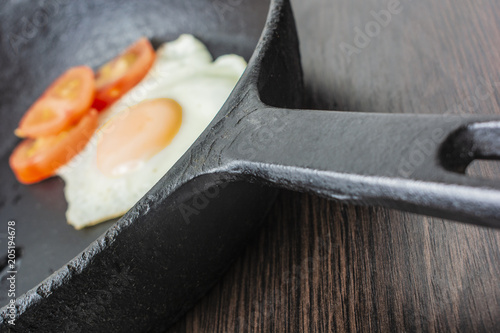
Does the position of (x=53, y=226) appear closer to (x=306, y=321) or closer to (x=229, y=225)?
(x=229, y=225)

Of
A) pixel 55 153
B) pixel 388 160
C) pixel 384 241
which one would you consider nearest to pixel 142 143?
pixel 55 153

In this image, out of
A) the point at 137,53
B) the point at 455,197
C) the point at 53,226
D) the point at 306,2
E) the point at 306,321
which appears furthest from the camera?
the point at 137,53

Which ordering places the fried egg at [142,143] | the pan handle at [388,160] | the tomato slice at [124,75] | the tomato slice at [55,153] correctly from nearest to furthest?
the pan handle at [388,160]
the fried egg at [142,143]
the tomato slice at [55,153]
the tomato slice at [124,75]

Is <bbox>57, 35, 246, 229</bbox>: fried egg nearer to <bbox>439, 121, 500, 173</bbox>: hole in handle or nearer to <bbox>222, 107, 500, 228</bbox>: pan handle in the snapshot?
<bbox>222, 107, 500, 228</bbox>: pan handle

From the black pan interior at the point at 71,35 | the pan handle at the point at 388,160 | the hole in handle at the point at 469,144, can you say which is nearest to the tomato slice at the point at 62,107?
the black pan interior at the point at 71,35

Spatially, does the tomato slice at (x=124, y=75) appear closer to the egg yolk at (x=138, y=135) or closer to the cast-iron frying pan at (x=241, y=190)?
the egg yolk at (x=138, y=135)

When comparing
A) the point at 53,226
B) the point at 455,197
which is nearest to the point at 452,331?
the point at 455,197
